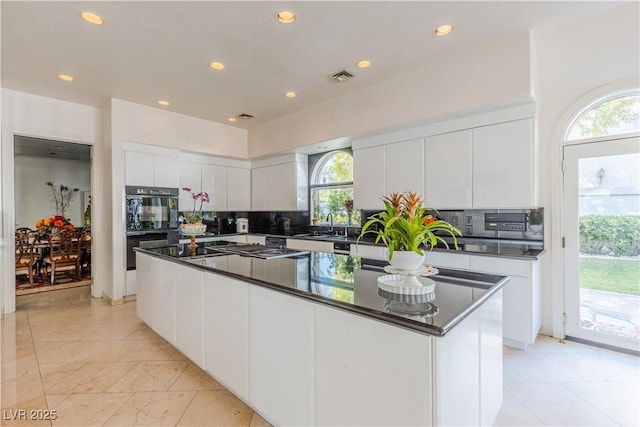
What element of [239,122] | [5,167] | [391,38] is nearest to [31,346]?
[5,167]

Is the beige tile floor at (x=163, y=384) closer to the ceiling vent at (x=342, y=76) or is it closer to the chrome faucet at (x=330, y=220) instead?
the chrome faucet at (x=330, y=220)

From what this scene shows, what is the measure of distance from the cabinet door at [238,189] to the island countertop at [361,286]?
340 centimetres

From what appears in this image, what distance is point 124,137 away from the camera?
425 cm

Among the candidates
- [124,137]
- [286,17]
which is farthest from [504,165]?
[124,137]

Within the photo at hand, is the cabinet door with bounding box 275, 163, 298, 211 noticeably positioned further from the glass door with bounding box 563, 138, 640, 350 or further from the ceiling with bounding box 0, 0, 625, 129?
the glass door with bounding box 563, 138, 640, 350

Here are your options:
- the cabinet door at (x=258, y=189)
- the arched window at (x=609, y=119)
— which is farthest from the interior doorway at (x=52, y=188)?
the arched window at (x=609, y=119)

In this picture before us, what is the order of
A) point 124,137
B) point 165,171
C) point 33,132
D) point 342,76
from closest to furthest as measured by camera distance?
point 342,76
point 33,132
point 124,137
point 165,171

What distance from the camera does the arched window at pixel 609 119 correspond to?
108 inches

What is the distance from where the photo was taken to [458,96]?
10.00 feet

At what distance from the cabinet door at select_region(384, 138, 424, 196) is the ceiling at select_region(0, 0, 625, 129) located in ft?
2.73

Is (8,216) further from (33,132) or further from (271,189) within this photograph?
(271,189)

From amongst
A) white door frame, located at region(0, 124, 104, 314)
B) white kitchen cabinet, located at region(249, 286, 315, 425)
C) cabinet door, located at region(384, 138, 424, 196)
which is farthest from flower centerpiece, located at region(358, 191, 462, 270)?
white door frame, located at region(0, 124, 104, 314)

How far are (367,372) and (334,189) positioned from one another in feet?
13.5

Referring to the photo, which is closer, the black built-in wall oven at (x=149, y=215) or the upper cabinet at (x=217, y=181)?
the black built-in wall oven at (x=149, y=215)
